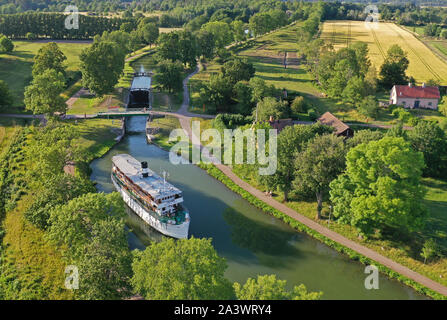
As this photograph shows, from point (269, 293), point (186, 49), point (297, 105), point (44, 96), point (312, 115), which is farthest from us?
point (186, 49)

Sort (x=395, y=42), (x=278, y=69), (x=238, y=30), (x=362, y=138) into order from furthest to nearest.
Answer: (x=395, y=42)
(x=238, y=30)
(x=278, y=69)
(x=362, y=138)

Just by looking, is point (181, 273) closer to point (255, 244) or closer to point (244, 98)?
point (255, 244)

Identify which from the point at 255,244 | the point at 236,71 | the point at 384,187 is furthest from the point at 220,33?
the point at 384,187

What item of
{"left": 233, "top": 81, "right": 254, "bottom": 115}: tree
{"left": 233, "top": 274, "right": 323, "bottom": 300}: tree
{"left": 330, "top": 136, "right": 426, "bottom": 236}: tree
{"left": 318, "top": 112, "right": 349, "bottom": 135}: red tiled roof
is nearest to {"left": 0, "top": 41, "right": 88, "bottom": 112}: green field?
{"left": 233, "top": 81, "right": 254, "bottom": 115}: tree

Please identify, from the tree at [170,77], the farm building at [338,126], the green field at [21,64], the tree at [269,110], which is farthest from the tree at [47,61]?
the farm building at [338,126]

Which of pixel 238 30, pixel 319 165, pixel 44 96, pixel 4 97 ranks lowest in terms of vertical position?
pixel 319 165

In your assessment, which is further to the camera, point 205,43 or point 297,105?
point 205,43

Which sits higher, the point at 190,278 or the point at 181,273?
the point at 181,273

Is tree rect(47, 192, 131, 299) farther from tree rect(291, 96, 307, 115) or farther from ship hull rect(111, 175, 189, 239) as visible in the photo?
tree rect(291, 96, 307, 115)
